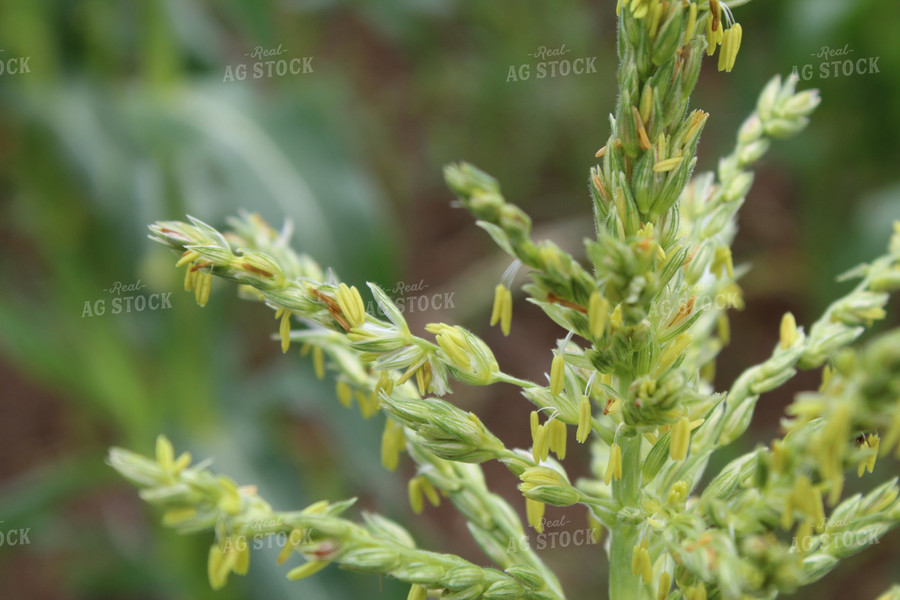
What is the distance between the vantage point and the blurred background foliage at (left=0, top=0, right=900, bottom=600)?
4066mm

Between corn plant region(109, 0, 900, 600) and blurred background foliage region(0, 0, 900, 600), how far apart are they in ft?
5.06

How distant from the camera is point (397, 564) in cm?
139

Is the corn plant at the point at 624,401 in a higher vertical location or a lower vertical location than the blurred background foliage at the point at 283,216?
lower

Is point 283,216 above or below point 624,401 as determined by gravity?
above

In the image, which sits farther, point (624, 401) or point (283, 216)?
point (283, 216)

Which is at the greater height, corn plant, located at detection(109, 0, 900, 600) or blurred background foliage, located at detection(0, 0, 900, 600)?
blurred background foliage, located at detection(0, 0, 900, 600)

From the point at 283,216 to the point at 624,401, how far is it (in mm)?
2950

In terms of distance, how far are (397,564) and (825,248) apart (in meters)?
4.34

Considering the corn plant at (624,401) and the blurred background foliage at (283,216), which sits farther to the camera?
the blurred background foliage at (283,216)

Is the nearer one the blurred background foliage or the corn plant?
the corn plant

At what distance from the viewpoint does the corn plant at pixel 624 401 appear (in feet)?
3.95

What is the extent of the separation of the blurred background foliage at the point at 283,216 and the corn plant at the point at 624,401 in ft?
5.06

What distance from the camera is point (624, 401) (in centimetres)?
143

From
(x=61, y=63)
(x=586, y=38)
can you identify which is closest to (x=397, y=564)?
(x=61, y=63)
